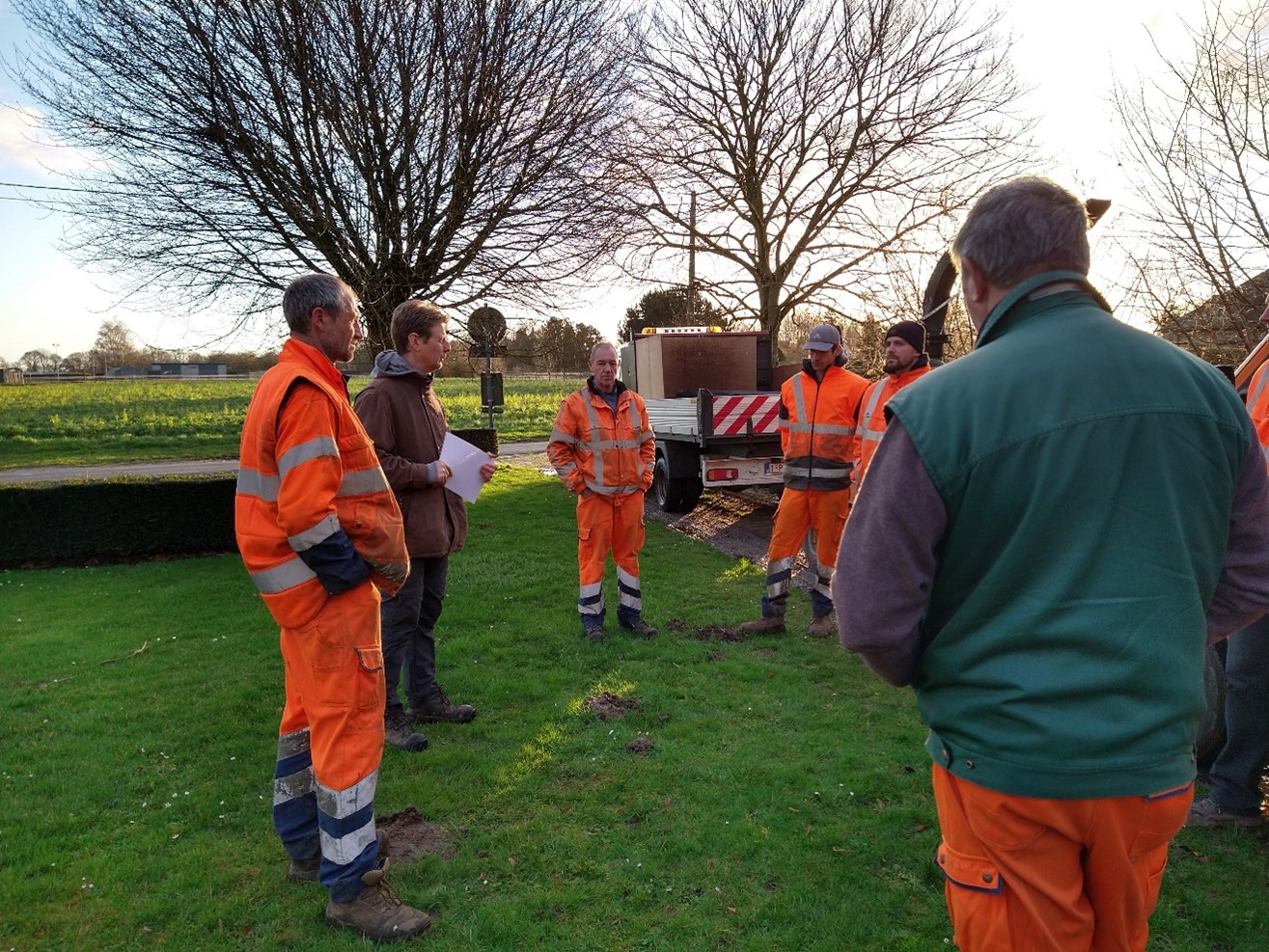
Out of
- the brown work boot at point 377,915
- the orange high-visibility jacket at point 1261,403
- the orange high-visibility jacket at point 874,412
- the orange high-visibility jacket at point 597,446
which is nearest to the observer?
the brown work boot at point 377,915

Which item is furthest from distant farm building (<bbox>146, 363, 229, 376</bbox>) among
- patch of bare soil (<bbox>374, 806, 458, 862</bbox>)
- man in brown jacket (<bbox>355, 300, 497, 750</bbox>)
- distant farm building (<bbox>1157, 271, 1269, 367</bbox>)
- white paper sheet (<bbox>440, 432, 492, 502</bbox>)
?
patch of bare soil (<bbox>374, 806, 458, 862</bbox>)

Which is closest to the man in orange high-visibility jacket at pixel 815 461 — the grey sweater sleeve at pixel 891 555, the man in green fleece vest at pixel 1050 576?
the man in green fleece vest at pixel 1050 576

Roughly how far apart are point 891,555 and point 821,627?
4.87 metres

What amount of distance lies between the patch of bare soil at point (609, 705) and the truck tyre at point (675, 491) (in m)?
6.48

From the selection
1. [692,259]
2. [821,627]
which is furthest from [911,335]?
[692,259]

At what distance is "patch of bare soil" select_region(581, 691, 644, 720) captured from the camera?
4.69m

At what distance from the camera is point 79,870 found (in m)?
3.29

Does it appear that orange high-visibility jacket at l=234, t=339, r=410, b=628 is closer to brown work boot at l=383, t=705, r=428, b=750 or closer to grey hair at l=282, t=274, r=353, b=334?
grey hair at l=282, t=274, r=353, b=334

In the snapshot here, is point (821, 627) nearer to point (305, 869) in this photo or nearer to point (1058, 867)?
point (305, 869)

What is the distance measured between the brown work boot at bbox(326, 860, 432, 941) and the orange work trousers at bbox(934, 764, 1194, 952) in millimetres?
2028

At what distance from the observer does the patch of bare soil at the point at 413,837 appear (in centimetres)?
338

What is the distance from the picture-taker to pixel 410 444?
4.33 metres

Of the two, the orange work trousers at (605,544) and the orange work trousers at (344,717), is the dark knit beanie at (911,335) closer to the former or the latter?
the orange work trousers at (605,544)

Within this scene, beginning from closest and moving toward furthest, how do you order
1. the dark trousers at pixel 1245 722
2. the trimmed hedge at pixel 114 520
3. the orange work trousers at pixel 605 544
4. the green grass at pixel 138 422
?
the dark trousers at pixel 1245 722 < the orange work trousers at pixel 605 544 < the trimmed hedge at pixel 114 520 < the green grass at pixel 138 422
